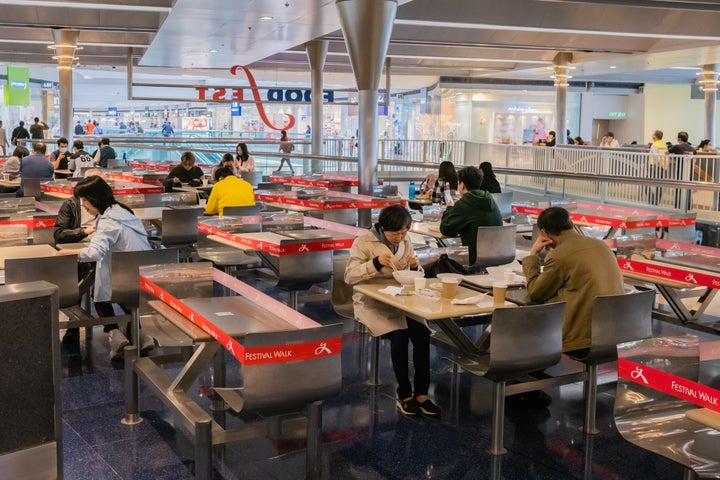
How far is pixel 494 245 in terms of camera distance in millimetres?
7020

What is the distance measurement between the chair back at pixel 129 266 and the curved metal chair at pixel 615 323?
8.94 ft

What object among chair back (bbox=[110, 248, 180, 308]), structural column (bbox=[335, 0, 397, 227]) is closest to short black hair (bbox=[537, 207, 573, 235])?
chair back (bbox=[110, 248, 180, 308])

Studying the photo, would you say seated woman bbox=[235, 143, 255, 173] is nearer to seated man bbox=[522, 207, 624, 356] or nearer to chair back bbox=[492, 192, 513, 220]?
chair back bbox=[492, 192, 513, 220]

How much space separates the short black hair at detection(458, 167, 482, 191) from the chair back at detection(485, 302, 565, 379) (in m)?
2.65

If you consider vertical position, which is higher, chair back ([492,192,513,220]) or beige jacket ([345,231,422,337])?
chair back ([492,192,513,220])

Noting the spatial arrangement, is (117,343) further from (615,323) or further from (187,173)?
(187,173)

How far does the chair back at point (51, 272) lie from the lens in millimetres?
5031

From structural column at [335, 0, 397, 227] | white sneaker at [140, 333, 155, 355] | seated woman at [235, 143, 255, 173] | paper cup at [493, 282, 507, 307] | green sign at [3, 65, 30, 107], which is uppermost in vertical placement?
green sign at [3, 65, 30, 107]

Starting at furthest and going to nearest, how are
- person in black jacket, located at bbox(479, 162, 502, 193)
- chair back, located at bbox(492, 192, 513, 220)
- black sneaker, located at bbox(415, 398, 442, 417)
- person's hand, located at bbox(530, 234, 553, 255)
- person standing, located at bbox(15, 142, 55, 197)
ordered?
person standing, located at bbox(15, 142, 55, 197) < chair back, located at bbox(492, 192, 513, 220) < person in black jacket, located at bbox(479, 162, 502, 193) < black sneaker, located at bbox(415, 398, 442, 417) < person's hand, located at bbox(530, 234, 553, 255)

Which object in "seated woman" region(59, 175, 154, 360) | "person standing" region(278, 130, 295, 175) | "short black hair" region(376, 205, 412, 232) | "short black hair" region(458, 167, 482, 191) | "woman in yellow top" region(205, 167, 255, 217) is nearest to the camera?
"short black hair" region(376, 205, 412, 232)

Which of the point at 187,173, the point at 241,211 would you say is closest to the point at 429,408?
the point at 241,211

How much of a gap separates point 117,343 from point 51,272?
0.96 meters

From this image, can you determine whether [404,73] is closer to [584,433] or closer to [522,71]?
[522,71]

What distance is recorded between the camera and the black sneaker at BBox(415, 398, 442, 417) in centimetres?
500
